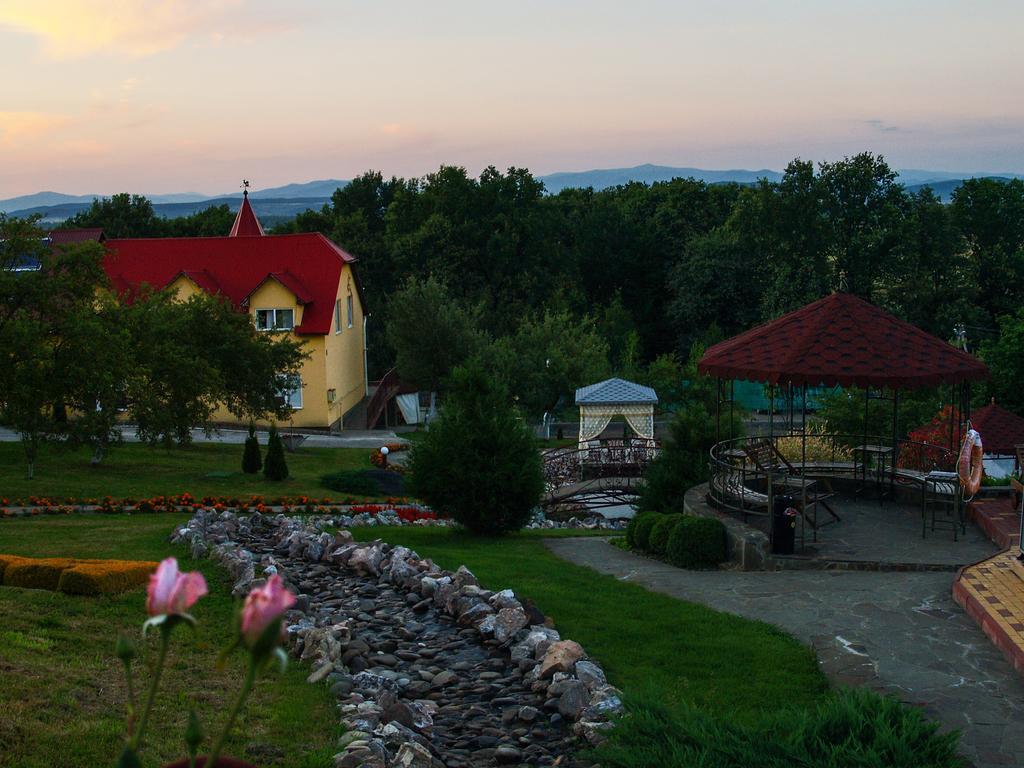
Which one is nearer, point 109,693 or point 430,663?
point 109,693

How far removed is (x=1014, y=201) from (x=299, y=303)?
4214 cm

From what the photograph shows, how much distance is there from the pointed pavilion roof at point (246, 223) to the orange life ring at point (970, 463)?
136 feet

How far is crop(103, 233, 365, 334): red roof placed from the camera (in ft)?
142

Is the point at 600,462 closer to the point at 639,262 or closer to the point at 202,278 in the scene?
the point at 202,278

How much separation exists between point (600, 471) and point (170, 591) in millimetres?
25271

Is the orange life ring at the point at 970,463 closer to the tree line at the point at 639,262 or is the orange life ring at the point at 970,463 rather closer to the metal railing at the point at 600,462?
the metal railing at the point at 600,462

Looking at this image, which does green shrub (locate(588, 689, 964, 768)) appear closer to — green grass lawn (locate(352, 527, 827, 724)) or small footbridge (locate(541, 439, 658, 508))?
green grass lawn (locate(352, 527, 827, 724))

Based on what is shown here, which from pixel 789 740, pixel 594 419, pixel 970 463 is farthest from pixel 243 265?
pixel 789 740

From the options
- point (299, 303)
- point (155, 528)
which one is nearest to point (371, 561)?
point (155, 528)

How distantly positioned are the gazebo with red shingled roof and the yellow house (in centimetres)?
2908

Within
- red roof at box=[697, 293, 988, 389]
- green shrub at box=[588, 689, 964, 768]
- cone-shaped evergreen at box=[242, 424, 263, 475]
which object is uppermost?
red roof at box=[697, 293, 988, 389]

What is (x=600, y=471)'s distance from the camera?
90.1 feet

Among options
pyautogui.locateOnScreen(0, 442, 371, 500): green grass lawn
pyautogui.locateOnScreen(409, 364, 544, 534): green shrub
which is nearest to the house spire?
pyautogui.locateOnScreen(0, 442, 371, 500): green grass lawn

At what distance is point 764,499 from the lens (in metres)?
15.3
